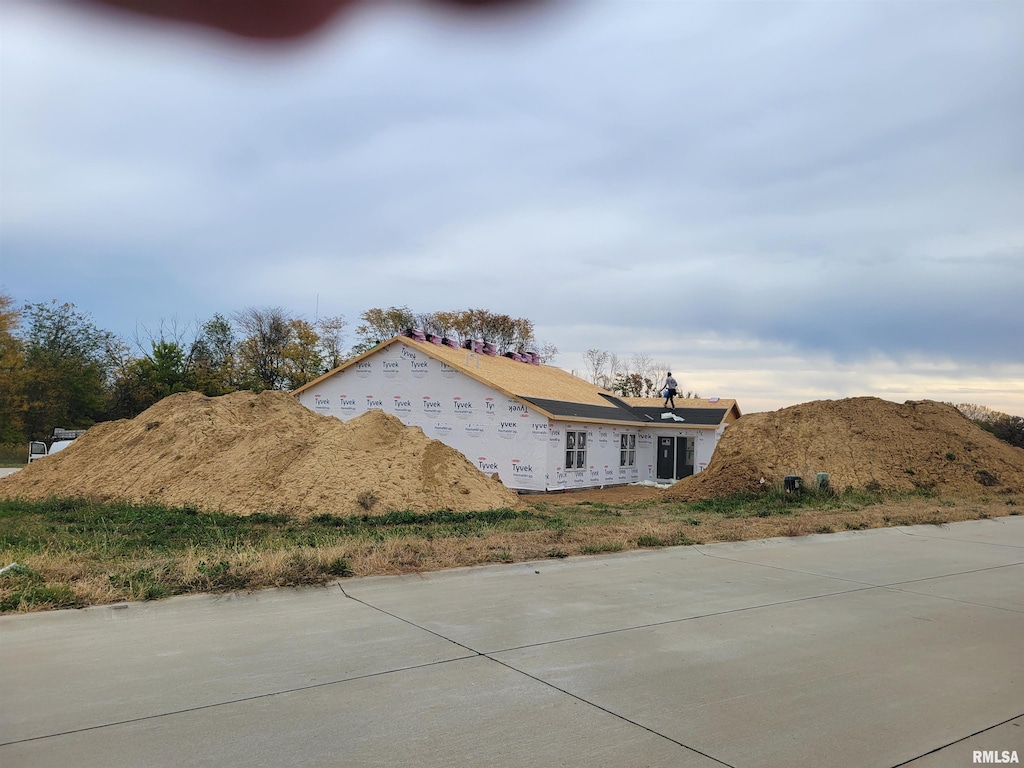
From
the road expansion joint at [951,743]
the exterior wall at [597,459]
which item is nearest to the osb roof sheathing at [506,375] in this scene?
the exterior wall at [597,459]

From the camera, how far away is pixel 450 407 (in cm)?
2861

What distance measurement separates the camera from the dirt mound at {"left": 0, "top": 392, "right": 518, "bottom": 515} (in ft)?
58.5

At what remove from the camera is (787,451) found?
1055 inches

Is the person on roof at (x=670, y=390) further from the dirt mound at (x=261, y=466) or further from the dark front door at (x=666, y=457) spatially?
the dirt mound at (x=261, y=466)

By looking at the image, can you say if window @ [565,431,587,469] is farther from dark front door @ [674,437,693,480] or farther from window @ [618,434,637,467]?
dark front door @ [674,437,693,480]

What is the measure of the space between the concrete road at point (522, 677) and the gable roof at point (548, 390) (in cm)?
1807

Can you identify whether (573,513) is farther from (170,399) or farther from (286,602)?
(170,399)

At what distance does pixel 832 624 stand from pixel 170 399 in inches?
858

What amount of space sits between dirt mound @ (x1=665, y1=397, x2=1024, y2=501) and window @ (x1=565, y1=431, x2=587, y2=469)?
400 cm

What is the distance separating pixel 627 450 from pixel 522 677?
27.4 m

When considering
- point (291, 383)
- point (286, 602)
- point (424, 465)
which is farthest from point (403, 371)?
point (291, 383)

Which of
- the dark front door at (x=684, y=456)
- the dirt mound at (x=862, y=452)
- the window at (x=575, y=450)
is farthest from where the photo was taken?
the dark front door at (x=684, y=456)

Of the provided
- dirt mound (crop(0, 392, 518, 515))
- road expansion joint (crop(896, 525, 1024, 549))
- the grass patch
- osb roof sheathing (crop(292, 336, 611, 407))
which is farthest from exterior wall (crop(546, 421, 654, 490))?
the grass patch

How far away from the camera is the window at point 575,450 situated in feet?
92.5
